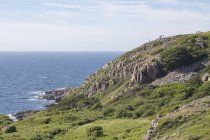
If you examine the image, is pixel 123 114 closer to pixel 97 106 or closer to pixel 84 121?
pixel 84 121

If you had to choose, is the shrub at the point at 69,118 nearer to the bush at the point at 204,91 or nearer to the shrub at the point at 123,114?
the shrub at the point at 123,114

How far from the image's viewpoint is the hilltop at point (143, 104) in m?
45.2

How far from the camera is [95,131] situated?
5581 centimetres

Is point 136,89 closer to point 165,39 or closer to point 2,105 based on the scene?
point 165,39

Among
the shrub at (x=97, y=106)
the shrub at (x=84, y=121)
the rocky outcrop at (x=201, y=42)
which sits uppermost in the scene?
the rocky outcrop at (x=201, y=42)

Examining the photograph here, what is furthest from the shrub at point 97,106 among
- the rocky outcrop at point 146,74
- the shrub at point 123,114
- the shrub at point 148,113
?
the shrub at point 148,113

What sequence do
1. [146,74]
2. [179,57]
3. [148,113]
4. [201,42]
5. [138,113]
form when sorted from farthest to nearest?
[201,42]
[179,57]
[146,74]
[138,113]
[148,113]

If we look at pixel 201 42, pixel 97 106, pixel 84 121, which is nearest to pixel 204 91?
pixel 84 121

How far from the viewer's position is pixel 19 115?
112 m

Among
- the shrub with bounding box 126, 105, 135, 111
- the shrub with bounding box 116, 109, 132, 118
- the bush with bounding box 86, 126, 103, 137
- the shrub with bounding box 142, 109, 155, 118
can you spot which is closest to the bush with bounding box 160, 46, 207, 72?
the shrub with bounding box 126, 105, 135, 111

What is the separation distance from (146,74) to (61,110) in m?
18.5

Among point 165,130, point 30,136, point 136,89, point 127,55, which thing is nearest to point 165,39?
point 127,55

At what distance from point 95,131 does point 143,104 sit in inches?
705

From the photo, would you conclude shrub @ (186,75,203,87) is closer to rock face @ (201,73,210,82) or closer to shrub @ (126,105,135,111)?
rock face @ (201,73,210,82)
